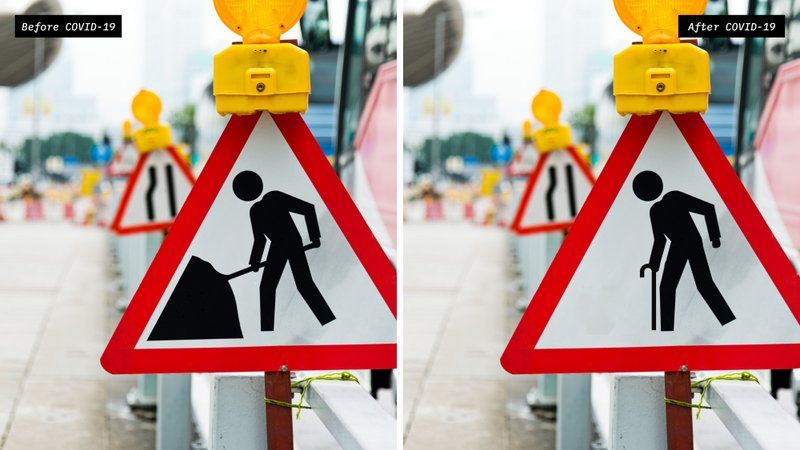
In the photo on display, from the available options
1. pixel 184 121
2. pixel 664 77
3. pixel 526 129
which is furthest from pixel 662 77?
pixel 526 129

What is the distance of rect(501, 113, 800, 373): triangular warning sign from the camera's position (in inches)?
82.7

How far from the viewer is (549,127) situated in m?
5.12

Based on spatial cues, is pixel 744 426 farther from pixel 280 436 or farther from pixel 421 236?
pixel 421 236

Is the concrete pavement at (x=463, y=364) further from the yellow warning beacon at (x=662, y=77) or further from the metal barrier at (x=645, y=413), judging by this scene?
the yellow warning beacon at (x=662, y=77)

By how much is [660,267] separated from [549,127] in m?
3.06

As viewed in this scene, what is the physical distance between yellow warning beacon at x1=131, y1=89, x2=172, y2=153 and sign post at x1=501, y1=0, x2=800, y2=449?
2763 mm

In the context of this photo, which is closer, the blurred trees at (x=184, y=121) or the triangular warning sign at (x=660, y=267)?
the triangular warning sign at (x=660, y=267)

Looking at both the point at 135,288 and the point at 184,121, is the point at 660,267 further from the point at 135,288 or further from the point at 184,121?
the point at 184,121

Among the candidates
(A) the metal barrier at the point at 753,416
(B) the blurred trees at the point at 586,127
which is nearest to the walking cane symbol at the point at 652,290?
(A) the metal barrier at the point at 753,416

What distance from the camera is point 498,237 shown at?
63.6 ft

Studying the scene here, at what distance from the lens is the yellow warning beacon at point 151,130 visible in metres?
4.54

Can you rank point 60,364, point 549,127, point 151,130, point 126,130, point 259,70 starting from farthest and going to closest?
point 126,130
point 60,364
point 549,127
point 151,130
point 259,70

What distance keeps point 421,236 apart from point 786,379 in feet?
49.1

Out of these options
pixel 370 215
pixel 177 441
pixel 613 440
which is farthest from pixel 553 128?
pixel 613 440
